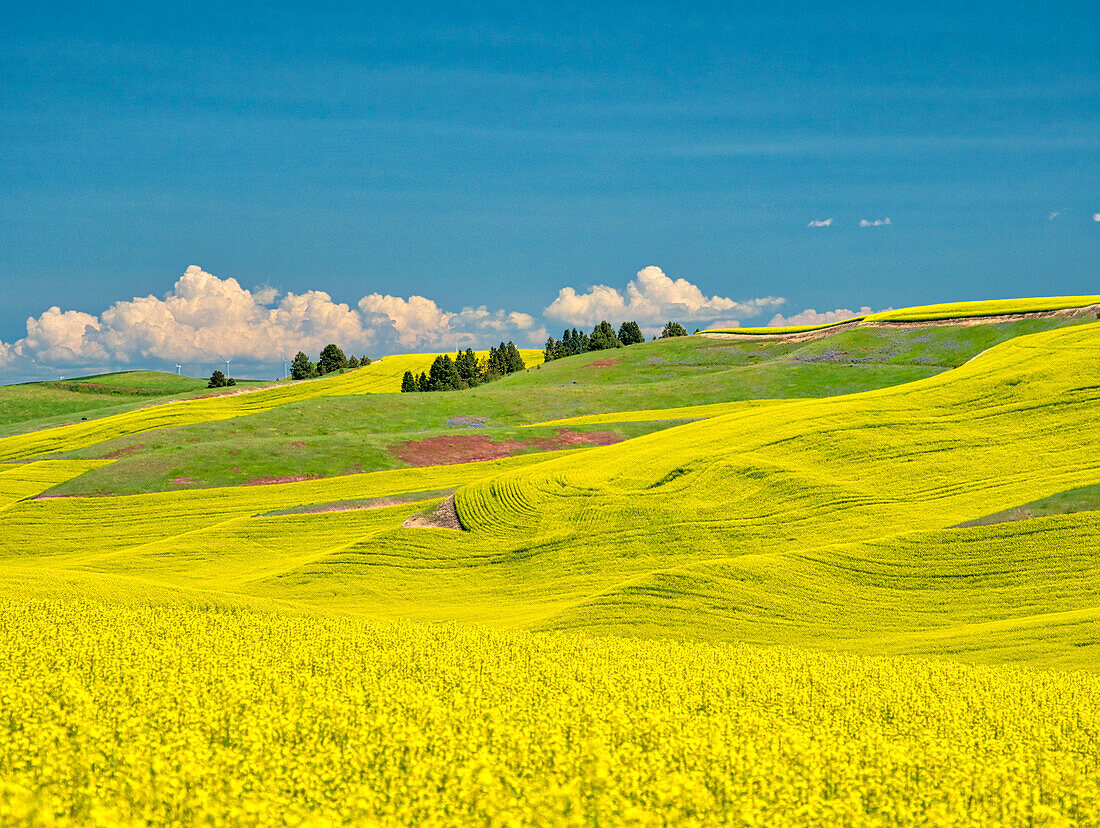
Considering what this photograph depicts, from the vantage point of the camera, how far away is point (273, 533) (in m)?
50.6

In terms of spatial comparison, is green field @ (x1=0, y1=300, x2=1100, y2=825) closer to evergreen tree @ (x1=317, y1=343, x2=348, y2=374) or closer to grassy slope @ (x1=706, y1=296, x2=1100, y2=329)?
grassy slope @ (x1=706, y1=296, x2=1100, y2=329)

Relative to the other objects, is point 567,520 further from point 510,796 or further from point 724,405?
point 724,405

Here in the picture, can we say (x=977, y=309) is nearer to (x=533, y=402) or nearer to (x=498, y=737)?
(x=533, y=402)

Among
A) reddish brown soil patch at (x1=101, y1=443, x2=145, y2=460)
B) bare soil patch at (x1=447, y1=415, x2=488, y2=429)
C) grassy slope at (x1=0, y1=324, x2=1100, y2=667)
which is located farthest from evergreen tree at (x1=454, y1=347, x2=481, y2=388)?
grassy slope at (x1=0, y1=324, x2=1100, y2=667)

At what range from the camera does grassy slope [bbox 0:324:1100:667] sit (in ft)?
98.9

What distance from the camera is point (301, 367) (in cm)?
19025

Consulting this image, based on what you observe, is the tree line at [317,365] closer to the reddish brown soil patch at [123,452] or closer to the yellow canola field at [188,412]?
the yellow canola field at [188,412]

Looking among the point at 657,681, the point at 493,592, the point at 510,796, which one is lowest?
the point at 493,592

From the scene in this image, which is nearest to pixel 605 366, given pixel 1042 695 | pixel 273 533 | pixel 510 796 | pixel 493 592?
pixel 273 533

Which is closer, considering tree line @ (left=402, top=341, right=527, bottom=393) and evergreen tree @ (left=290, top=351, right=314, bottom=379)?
tree line @ (left=402, top=341, right=527, bottom=393)

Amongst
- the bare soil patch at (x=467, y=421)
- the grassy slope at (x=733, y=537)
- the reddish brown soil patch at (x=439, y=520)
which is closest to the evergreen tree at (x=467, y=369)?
the bare soil patch at (x=467, y=421)

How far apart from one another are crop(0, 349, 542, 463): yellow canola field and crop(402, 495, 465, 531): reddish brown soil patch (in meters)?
61.1

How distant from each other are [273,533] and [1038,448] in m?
45.5

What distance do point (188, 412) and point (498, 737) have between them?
413ft
